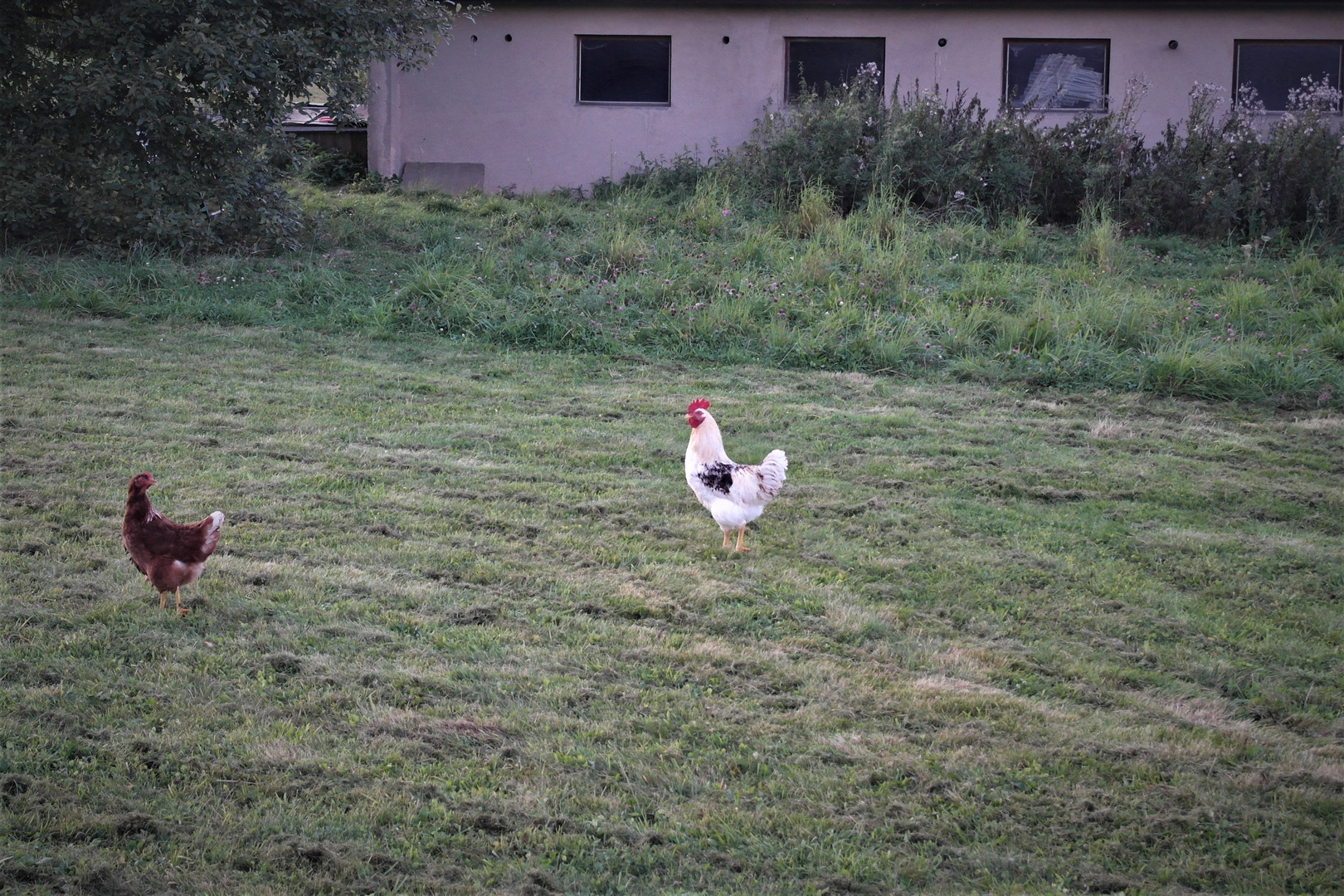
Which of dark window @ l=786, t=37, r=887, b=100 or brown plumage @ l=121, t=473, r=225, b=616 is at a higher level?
dark window @ l=786, t=37, r=887, b=100

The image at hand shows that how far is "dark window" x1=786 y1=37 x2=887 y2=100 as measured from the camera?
602 inches

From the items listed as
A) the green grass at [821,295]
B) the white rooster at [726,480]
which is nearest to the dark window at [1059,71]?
the green grass at [821,295]

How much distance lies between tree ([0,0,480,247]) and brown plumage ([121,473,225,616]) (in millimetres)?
6747

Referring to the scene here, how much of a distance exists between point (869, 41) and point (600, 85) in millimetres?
3932

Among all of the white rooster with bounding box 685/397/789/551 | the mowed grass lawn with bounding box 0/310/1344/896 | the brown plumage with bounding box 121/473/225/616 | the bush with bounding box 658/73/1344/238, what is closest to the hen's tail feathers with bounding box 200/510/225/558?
the brown plumage with bounding box 121/473/225/616

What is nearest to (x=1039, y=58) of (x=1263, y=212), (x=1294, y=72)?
(x=1294, y=72)

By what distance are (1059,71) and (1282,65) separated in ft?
10.1

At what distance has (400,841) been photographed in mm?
2846

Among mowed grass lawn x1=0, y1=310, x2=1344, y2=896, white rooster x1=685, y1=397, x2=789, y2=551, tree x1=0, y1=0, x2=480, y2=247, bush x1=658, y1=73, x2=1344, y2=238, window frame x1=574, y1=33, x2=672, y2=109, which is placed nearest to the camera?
mowed grass lawn x1=0, y1=310, x2=1344, y2=896

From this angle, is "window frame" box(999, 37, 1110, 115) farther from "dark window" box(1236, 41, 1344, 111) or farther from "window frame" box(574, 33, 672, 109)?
"window frame" box(574, 33, 672, 109)

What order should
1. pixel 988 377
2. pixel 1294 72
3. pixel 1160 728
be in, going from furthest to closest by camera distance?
1. pixel 1294 72
2. pixel 988 377
3. pixel 1160 728

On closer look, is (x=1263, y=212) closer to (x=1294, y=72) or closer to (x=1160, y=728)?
(x=1294, y=72)

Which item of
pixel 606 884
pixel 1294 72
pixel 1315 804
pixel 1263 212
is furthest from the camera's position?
pixel 1294 72

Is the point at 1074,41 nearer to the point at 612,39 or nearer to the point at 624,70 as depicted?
the point at 624,70
